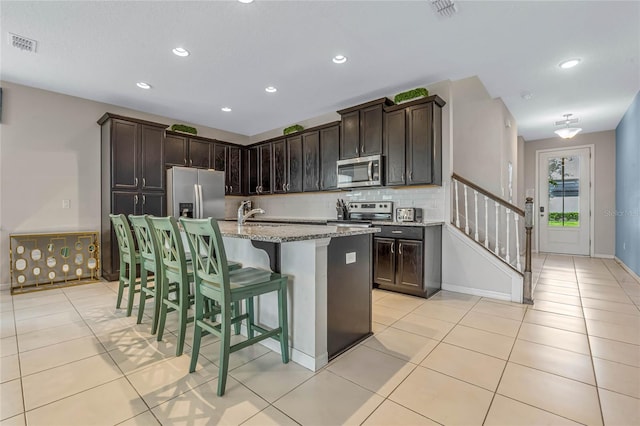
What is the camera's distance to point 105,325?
279cm

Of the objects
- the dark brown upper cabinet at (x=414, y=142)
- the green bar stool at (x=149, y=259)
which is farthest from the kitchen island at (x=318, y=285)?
the dark brown upper cabinet at (x=414, y=142)

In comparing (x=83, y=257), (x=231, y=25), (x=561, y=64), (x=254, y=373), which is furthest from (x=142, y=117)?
(x=561, y=64)

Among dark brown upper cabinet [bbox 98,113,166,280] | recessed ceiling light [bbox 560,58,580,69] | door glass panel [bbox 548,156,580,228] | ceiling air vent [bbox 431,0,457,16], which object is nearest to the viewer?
ceiling air vent [bbox 431,0,457,16]

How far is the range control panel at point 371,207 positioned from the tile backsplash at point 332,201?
0.10 metres

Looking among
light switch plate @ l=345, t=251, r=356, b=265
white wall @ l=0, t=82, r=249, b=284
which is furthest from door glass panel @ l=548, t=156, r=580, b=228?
white wall @ l=0, t=82, r=249, b=284

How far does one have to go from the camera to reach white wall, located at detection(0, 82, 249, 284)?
13.1ft

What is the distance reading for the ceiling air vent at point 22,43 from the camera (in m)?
2.93

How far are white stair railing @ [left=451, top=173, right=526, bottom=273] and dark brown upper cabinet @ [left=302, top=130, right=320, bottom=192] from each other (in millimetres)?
2265

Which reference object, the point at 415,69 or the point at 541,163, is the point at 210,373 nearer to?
the point at 415,69

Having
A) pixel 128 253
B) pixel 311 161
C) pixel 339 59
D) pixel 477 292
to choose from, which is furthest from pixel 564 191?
pixel 128 253

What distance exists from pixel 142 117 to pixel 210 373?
15.6 ft

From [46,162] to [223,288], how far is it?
4.29 metres

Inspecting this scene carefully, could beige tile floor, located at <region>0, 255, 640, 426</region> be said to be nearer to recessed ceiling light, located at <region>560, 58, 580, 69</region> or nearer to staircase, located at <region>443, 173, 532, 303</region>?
staircase, located at <region>443, 173, 532, 303</region>

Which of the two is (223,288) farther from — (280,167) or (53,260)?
(280,167)
